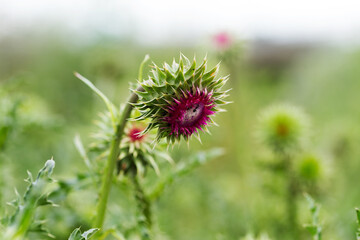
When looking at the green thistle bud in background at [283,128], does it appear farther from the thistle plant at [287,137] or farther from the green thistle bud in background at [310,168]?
the green thistle bud in background at [310,168]

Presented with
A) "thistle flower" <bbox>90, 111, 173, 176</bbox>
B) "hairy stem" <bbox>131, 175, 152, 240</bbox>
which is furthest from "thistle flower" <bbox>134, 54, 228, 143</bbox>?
"hairy stem" <bbox>131, 175, 152, 240</bbox>

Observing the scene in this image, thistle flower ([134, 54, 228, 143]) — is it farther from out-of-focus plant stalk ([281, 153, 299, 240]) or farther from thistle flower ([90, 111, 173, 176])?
out-of-focus plant stalk ([281, 153, 299, 240])

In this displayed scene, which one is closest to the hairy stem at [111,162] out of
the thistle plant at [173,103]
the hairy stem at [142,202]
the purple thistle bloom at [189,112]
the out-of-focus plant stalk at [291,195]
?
the thistle plant at [173,103]

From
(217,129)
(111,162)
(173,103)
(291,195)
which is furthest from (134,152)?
(217,129)

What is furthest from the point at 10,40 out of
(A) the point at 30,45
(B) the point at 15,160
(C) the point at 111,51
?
(B) the point at 15,160

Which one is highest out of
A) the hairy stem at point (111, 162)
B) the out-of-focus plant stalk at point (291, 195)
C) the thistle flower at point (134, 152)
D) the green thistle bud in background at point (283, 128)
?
the green thistle bud in background at point (283, 128)

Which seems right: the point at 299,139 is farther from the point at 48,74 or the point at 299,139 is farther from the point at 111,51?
the point at 48,74
